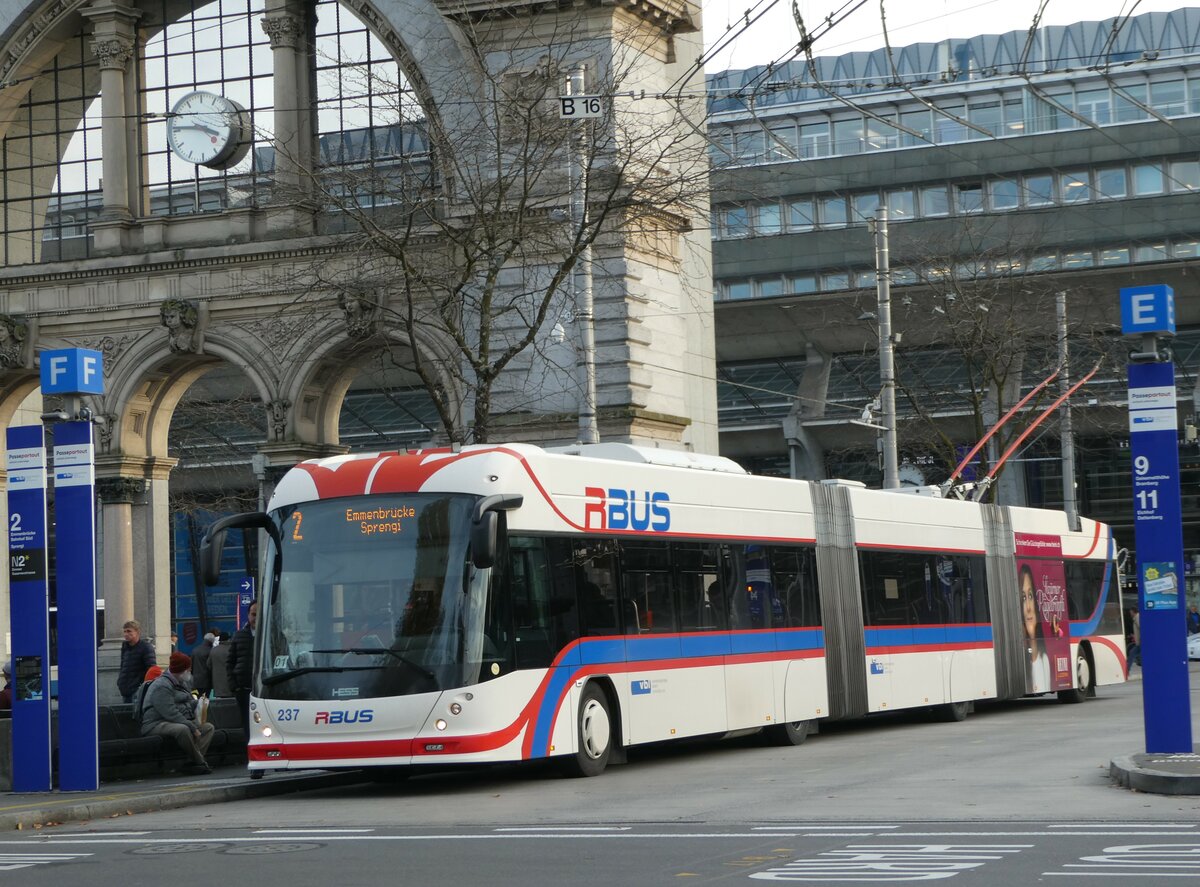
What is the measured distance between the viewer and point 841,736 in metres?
23.9

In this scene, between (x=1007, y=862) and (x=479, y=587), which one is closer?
(x=1007, y=862)

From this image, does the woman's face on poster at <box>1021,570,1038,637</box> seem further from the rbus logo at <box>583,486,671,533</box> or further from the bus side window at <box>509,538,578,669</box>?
the bus side window at <box>509,538,578,669</box>

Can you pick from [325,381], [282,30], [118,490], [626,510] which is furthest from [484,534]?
[118,490]

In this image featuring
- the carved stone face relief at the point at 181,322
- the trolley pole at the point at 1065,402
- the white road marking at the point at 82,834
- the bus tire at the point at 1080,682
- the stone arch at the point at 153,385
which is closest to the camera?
the white road marking at the point at 82,834

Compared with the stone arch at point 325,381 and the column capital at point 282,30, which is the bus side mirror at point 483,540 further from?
the column capital at point 282,30

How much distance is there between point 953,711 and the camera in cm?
2628

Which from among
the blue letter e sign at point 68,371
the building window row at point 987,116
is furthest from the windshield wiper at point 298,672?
the building window row at point 987,116

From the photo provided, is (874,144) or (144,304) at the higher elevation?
(874,144)

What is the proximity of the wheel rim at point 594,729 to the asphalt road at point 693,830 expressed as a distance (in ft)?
0.91

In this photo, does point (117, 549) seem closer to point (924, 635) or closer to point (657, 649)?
point (924, 635)

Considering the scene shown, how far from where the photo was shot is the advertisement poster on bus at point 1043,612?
93.8 feet

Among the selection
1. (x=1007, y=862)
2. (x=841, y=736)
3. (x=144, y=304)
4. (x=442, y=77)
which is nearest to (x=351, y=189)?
(x=442, y=77)

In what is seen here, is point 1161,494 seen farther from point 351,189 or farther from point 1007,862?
point 351,189

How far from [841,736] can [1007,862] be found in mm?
13521
